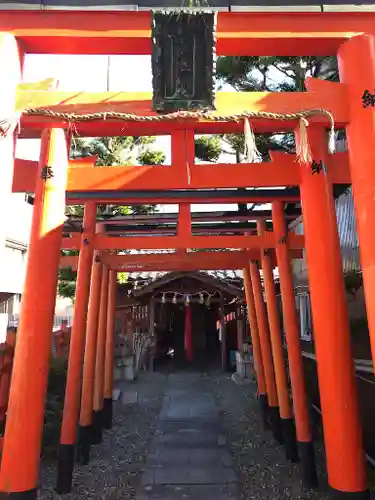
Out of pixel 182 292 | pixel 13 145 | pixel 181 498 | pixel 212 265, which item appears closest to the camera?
pixel 13 145

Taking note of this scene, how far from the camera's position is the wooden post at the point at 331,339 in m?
3.08

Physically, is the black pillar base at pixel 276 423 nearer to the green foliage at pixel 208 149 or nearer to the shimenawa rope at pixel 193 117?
the shimenawa rope at pixel 193 117

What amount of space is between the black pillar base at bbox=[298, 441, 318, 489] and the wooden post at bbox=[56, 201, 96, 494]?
311cm

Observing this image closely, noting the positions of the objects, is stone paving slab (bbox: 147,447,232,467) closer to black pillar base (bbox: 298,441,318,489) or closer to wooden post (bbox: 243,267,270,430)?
black pillar base (bbox: 298,441,318,489)

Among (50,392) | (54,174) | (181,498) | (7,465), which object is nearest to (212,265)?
(50,392)

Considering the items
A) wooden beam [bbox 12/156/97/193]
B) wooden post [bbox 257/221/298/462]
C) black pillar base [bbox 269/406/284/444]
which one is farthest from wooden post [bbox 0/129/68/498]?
black pillar base [bbox 269/406/284/444]

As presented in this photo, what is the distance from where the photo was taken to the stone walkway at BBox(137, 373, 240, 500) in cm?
517

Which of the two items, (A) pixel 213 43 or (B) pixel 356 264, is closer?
(A) pixel 213 43

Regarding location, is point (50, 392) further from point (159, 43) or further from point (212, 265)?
point (159, 43)

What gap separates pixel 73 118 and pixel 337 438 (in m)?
3.32

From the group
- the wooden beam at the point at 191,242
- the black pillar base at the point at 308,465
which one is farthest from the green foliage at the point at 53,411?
the black pillar base at the point at 308,465

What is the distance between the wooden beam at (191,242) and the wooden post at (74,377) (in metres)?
0.45

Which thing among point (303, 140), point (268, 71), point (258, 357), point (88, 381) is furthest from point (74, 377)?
point (268, 71)

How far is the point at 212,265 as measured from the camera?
8.77 meters
